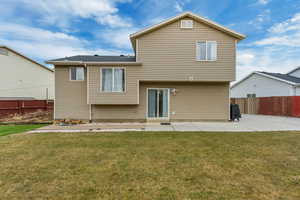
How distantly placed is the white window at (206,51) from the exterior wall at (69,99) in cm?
810

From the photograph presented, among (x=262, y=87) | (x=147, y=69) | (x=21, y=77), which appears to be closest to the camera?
(x=147, y=69)

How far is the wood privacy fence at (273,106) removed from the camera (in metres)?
13.5

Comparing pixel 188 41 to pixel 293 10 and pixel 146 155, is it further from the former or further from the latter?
pixel 293 10

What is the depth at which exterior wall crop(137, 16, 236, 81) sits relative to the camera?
988 centimetres

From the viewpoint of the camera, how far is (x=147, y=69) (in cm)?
988

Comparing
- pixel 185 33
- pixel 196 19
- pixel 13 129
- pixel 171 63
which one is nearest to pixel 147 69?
pixel 171 63

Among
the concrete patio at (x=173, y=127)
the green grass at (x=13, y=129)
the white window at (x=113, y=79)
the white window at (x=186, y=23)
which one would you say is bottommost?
the green grass at (x=13, y=129)

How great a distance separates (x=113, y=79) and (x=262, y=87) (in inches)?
734

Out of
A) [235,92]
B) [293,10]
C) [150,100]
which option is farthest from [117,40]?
[235,92]

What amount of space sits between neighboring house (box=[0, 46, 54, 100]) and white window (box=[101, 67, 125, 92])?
41.1 ft

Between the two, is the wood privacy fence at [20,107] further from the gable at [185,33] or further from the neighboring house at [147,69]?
the gable at [185,33]

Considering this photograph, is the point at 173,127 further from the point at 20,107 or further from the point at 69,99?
the point at 20,107

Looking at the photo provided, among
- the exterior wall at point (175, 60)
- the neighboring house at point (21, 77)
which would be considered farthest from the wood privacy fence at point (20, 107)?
the exterior wall at point (175, 60)

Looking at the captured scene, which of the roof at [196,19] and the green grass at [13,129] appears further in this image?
the roof at [196,19]
